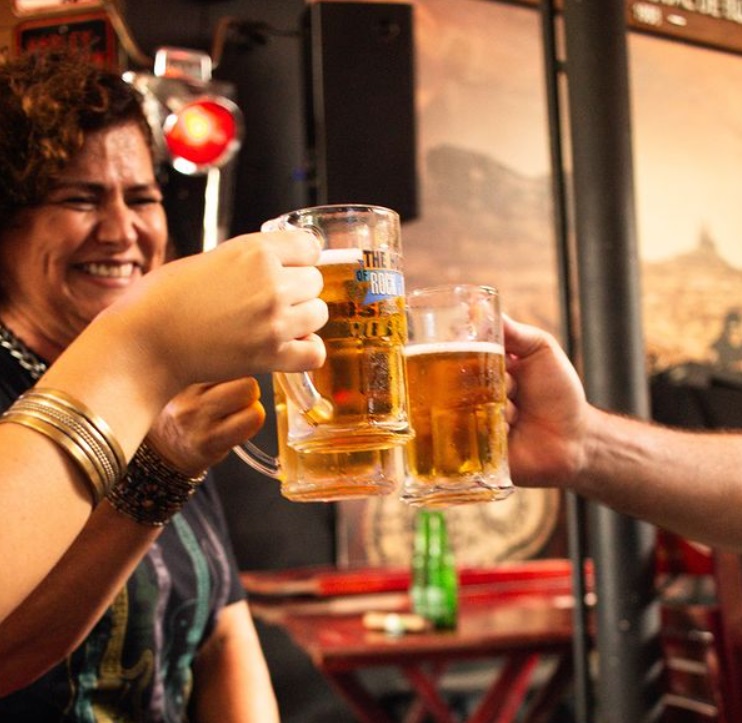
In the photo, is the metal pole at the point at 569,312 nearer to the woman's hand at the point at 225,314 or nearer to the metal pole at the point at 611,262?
the metal pole at the point at 611,262

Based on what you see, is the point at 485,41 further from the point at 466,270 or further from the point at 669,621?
the point at 669,621

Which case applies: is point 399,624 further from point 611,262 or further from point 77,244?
point 77,244

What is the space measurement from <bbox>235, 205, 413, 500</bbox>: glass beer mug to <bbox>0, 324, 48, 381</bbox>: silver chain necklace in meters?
0.57

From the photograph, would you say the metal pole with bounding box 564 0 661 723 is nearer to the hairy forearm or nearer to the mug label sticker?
the hairy forearm

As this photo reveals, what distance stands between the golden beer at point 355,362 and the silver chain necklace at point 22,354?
1.97 feet

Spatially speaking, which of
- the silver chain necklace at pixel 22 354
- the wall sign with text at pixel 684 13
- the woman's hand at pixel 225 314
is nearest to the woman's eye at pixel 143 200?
the silver chain necklace at pixel 22 354

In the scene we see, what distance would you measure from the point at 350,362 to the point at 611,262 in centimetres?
157

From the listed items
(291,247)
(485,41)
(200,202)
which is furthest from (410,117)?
(291,247)

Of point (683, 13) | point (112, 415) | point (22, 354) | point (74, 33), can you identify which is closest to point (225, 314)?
point (112, 415)

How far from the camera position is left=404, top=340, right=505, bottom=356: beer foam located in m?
1.05

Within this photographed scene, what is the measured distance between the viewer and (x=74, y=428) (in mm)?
766

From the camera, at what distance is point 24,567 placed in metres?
0.75

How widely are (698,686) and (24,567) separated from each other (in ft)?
8.92

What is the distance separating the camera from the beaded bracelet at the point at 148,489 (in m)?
1.10
